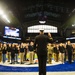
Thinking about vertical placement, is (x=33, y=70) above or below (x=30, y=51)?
below

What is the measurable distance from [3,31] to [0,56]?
1488 cm

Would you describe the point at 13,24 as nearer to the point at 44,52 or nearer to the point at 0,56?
the point at 0,56

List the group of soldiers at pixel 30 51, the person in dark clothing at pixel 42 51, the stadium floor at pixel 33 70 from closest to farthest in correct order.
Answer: the person in dark clothing at pixel 42 51, the stadium floor at pixel 33 70, the group of soldiers at pixel 30 51

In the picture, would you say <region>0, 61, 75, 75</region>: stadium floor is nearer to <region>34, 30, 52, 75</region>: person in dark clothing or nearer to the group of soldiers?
<region>34, 30, 52, 75</region>: person in dark clothing

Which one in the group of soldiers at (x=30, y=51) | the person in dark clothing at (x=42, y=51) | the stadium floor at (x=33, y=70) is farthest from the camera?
the group of soldiers at (x=30, y=51)

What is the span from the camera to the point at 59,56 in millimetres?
20812

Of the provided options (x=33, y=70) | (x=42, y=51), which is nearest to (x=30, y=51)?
(x=33, y=70)

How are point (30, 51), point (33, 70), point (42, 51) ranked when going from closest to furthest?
point (42, 51), point (33, 70), point (30, 51)

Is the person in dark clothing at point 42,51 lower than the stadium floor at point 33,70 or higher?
higher

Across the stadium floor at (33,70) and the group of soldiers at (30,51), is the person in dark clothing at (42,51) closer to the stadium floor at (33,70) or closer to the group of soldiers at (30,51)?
the stadium floor at (33,70)

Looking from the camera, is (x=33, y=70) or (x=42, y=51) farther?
(x=33, y=70)

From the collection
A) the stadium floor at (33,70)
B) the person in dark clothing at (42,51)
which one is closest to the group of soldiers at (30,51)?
the stadium floor at (33,70)

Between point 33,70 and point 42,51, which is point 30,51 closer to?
point 33,70

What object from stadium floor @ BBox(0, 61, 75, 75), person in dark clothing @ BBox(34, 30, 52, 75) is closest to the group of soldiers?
stadium floor @ BBox(0, 61, 75, 75)
